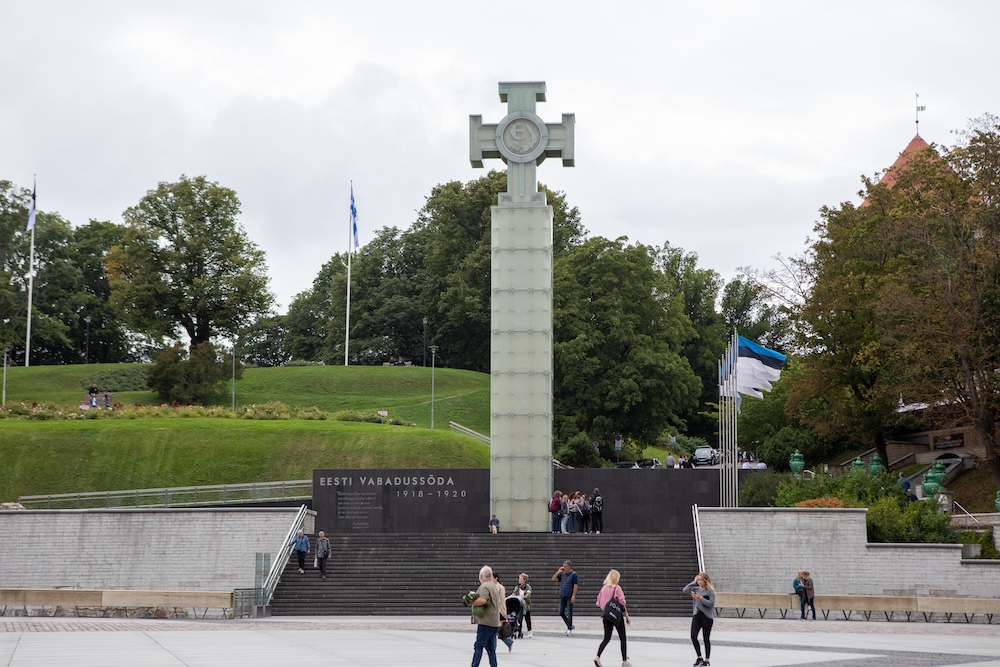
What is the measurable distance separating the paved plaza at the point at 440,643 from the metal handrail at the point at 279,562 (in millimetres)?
2259

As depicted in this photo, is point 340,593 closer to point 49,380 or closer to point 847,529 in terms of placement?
point 847,529

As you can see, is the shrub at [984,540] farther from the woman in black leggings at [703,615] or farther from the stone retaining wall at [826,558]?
the woman in black leggings at [703,615]

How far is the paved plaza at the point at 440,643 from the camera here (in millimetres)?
15805

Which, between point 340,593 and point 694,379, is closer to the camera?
point 340,593

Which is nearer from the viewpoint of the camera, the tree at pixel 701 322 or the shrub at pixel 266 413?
the shrub at pixel 266 413

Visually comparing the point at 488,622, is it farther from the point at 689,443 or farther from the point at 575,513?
the point at 689,443

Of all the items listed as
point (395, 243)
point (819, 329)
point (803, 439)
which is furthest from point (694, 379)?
point (395, 243)

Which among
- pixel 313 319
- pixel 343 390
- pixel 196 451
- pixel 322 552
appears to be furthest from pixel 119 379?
pixel 322 552

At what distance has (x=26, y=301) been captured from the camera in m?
83.9

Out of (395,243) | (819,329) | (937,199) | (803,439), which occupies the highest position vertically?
(395,243)

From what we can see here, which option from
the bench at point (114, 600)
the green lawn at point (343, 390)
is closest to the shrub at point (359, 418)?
the green lawn at point (343, 390)

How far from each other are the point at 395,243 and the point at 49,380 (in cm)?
3082

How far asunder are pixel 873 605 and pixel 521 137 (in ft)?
57.6

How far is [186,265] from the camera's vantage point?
234ft
